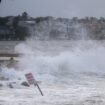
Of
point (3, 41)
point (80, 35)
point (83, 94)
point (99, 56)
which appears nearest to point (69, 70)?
point (99, 56)

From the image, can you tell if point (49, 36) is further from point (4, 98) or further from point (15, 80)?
point (4, 98)

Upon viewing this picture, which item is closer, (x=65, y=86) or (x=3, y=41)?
(x=65, y=86)

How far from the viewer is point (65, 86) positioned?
20.8 metres

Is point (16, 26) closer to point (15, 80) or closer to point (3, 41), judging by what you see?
point (3, 41)

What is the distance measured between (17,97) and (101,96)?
11.9 feet

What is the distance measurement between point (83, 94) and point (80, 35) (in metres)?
42.8

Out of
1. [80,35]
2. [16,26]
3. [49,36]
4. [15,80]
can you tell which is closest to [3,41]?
[16,26]

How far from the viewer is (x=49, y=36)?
69.6 metres

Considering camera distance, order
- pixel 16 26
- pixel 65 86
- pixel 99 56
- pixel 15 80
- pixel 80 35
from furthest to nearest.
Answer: pixel 16 26, pixel 80 35, pixel 99 56, pixel 15 80, pixel 65 86

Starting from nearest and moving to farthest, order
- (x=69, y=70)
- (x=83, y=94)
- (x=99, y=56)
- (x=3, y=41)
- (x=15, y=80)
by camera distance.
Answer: (x=83, y=94) → (x=15, y=80) → (x=69, y=70) → (x=99, y=56) → (x=3, y=41)

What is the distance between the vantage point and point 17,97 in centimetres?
1697

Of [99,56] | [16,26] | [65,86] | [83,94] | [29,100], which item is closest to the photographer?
[29,100]

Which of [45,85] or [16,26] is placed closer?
[45,85]

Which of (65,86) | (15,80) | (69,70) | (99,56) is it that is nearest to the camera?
(65,86)
